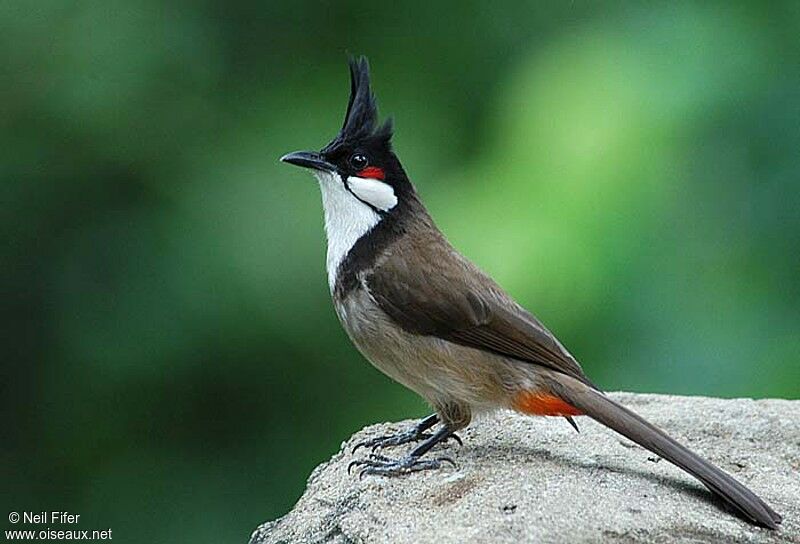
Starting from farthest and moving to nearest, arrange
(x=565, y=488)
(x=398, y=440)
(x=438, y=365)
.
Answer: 1. (x=398, y=440)
2. (x=438, y=365)
3. (x=565, y=488)

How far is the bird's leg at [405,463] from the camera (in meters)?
3.69

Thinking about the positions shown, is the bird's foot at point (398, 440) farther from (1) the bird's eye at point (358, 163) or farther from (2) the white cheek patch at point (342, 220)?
(1) the bird's eye at point (358, 163)

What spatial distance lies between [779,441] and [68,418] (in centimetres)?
279

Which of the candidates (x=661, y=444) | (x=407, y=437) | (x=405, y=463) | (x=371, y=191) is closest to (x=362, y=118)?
(x=371, y=191)

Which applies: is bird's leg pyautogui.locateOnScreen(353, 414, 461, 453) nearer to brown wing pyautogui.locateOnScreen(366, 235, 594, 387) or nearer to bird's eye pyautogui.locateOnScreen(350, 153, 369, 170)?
brown wing pyautogui.locateOnScreen(366, 235, 594, 387)

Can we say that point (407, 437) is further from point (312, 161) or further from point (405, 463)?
point (312, 161)

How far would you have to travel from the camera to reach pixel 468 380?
151 inches

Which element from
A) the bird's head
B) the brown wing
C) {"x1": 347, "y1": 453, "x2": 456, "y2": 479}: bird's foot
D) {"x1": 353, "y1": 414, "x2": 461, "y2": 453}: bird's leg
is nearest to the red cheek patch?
the bird's head

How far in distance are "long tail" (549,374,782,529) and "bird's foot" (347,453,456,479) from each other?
14.8 inches

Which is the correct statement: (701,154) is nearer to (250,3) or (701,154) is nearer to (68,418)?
(250,3)

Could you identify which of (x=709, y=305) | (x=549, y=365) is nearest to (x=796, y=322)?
(x=709, y=305)

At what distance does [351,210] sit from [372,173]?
0.13 m

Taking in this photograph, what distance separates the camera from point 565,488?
132 inches

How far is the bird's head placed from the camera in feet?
13.4
